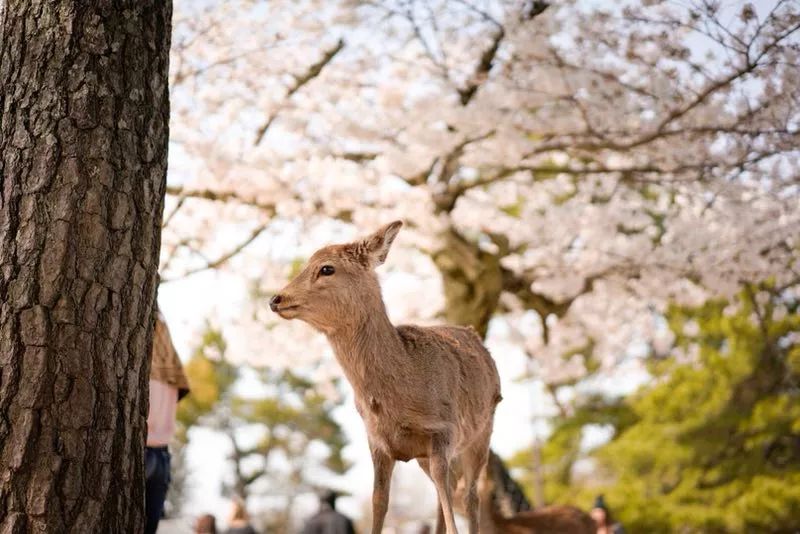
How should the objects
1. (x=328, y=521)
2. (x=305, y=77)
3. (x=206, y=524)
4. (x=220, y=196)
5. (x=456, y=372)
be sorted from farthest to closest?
(x=220, y=196), (x=305, y=77), (x=206, y=524), (x=328, y=521), (x=456, y=372)

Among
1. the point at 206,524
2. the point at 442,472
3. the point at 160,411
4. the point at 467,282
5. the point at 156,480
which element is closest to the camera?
the point at 442,472

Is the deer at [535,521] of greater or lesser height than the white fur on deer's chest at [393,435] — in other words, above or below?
above

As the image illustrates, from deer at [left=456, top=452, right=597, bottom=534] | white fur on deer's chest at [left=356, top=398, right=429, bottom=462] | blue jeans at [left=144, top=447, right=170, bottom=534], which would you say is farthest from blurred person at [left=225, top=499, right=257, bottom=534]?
white fur on deer's chest at [left=356, top=398, right=429, bottom=462]

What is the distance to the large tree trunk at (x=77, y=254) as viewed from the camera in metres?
3.25

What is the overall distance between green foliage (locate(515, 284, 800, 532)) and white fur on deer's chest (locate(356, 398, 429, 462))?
17319 mm

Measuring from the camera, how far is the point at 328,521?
26.6 feet

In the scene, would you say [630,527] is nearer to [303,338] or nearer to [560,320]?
[560,320]

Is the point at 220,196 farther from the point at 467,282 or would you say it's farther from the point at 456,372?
the point at 456,372

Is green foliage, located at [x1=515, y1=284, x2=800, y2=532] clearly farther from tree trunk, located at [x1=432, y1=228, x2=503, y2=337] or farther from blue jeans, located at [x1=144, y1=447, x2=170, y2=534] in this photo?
blue jeans, located at [x1=144, y1=447, x2=170, y2=534]

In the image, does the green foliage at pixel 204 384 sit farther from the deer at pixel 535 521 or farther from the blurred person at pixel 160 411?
the blurred person at pixel 160 411

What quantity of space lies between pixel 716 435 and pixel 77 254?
1991 centimetres

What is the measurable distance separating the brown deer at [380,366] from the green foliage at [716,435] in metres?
17.1

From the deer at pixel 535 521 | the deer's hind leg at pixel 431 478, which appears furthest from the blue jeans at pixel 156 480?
the deer at pixel 535 521

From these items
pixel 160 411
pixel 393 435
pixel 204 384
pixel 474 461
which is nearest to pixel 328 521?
pixel 160 411
